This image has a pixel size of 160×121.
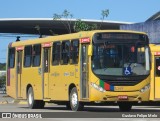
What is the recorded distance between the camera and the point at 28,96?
28125mm

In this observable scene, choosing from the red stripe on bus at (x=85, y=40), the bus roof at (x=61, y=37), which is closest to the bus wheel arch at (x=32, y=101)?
the bus roof at (x=61, y=37)

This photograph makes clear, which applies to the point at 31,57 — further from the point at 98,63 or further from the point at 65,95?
the point at 98,63

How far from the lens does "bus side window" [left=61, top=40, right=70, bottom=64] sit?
2431 centimetres

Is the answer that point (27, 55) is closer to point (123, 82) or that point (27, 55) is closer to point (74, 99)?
point (74, 99)

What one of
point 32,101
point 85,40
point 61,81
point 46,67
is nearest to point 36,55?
point 46,67

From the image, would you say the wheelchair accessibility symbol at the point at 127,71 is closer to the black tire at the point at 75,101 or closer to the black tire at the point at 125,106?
the black tire at the point at 125,106

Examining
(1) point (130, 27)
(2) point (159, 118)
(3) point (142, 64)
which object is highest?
(1) point (130, 27)

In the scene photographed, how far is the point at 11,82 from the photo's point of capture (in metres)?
30.2

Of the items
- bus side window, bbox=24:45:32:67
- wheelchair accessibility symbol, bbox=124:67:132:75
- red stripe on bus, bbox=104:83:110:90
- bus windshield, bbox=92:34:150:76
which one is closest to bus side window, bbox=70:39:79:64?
bus windshield, bbox=92:34:150:76

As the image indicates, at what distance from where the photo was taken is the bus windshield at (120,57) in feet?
73.7

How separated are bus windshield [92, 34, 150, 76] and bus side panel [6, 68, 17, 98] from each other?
8.07m

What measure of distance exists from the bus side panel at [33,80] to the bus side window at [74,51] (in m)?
3.34

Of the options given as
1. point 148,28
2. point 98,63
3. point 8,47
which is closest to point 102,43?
point 98,63

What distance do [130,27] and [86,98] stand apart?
85.4ft
